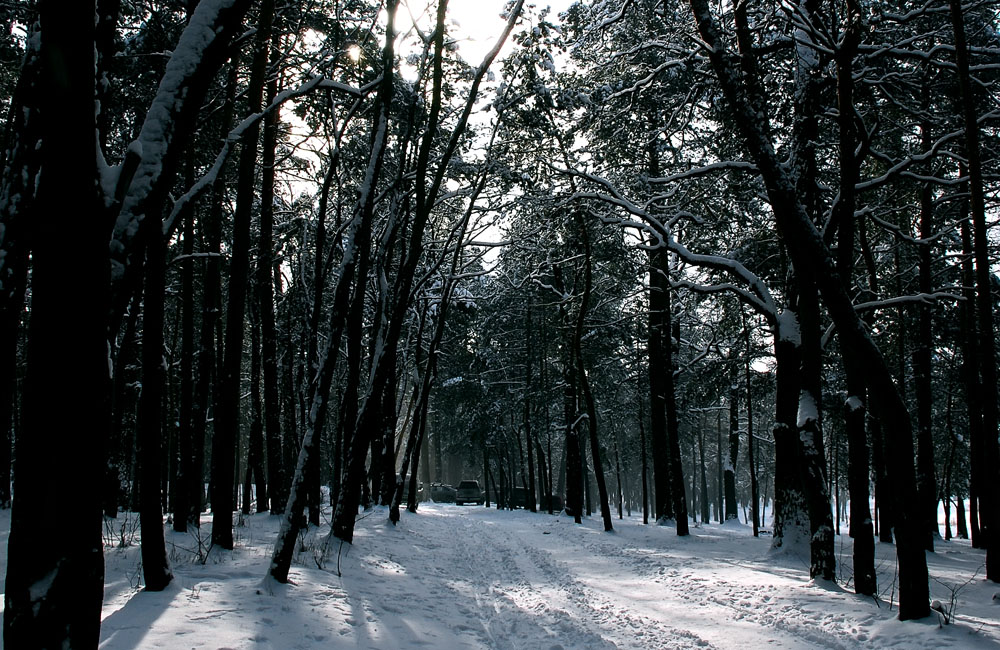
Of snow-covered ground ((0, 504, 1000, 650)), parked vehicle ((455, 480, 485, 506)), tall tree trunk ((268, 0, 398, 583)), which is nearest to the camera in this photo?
snow-covered ground ((0, 504, 1000, 650))

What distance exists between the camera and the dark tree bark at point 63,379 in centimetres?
Answer: 279

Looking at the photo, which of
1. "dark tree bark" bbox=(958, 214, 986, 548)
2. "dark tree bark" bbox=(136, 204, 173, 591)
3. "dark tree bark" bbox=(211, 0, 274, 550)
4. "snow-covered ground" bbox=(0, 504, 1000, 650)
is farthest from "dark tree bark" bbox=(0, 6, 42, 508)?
"dark tree bark" bbox=(958, 214, 986, 548)

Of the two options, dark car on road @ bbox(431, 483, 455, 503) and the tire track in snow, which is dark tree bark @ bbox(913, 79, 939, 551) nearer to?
the tire track in snow

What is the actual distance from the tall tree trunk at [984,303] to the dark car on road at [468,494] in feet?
118

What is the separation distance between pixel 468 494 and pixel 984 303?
37665 millimetres

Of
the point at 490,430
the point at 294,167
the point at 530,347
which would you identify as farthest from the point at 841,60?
the point at 490,430

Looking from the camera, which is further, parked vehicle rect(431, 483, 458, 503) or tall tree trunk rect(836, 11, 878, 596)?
parked vehicle rect(431, 483, 458, 503)

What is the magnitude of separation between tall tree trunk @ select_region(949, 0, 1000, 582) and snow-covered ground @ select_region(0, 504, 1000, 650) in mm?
876

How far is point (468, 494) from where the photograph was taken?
4341 cm

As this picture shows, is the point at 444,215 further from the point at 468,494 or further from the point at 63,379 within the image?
the point at 468,494

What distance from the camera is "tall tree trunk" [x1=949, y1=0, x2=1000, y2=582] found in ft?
28.0

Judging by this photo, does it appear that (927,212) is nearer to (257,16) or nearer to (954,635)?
(954,635)

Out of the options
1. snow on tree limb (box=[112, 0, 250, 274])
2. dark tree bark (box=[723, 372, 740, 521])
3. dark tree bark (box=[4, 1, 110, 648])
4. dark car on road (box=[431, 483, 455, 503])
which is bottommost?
dark car on road (box=[431, 483, 455, 503])

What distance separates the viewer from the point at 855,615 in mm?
6512
